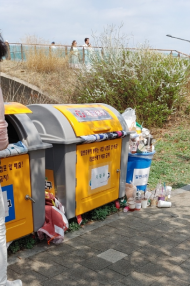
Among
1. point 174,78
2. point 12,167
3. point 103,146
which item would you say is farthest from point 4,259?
point 174,78

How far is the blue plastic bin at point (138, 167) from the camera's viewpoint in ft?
15.8

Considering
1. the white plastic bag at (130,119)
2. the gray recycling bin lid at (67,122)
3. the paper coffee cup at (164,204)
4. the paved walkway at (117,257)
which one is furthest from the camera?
the white plastic bag at (130,119)

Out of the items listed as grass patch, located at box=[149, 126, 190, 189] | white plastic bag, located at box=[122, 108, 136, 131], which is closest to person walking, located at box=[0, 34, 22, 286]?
white plastic bag, located at box=[122, 108, 136, 131]

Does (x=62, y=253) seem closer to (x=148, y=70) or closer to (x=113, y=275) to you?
(x=113, y=275)

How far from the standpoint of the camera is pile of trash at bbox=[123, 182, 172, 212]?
182 inches

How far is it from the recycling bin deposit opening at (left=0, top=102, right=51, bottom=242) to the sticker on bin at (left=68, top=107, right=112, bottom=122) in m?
0.70

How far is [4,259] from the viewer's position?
2.40 metres

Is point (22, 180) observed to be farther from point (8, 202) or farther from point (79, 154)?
point (79, 154)

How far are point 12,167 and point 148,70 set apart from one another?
22.7 feet

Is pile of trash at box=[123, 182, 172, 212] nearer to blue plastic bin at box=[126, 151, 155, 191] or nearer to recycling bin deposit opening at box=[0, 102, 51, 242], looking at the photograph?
blue plastic bin at box=[126, 151, 155, 191]

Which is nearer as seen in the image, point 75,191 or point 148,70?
point 75,191

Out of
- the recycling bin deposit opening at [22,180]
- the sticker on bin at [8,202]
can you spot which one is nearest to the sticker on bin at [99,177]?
the recycling bin deposit opening at [22,180]

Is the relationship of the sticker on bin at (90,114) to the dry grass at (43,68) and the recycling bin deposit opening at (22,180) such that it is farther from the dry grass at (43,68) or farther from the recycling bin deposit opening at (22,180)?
the dry grass at (43,68)

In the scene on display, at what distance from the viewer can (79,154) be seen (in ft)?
12.4
